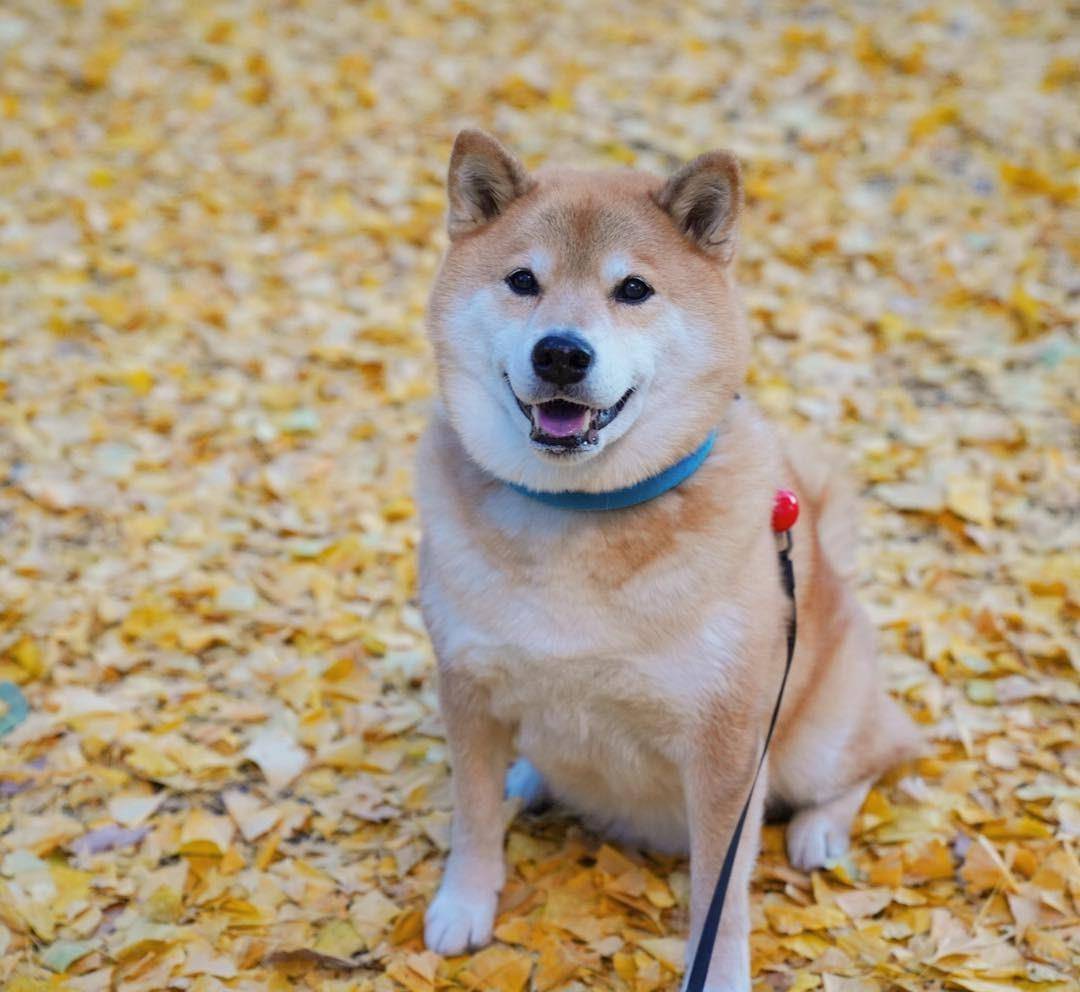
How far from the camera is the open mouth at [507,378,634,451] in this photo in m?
2.40

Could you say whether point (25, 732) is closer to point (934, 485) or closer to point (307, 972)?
point (307, 972)

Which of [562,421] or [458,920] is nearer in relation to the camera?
[562,421]

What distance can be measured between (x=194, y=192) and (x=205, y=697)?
3.55 metres

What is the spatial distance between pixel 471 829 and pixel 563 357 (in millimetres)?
1233

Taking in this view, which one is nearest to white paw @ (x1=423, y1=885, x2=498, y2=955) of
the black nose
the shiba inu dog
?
the shiba inu dog

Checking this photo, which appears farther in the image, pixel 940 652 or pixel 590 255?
pixel 940 652

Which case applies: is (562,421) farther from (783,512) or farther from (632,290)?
(783,512)

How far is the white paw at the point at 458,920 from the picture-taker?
280 centimetres

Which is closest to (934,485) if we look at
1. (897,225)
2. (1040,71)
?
(897,225)

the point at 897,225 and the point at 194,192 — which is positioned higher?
the point at 897,225

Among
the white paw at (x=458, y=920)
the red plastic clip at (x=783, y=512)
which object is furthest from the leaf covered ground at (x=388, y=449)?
the red plastic clip at (x=783, y=512)

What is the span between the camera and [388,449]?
4723mm

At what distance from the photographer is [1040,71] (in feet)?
23.1

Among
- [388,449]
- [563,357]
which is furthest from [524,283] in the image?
[388,449]
